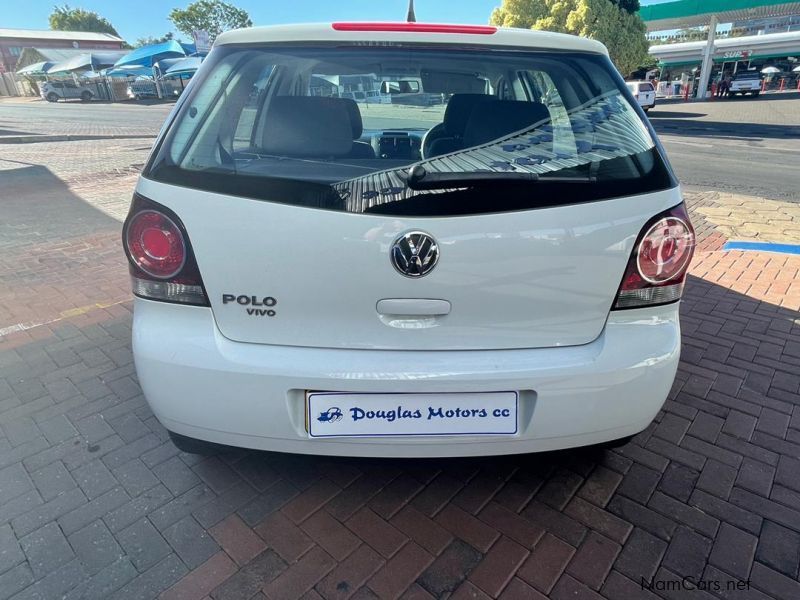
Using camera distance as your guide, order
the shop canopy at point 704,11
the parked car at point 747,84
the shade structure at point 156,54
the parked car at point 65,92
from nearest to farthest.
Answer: the shop canopy at point 704,11 < the shade structure at point 156,54 < the parked car at point 747,84 < the parked car at point 65,92

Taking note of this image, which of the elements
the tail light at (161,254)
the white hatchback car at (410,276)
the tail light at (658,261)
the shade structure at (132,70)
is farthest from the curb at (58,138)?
the shade structure at (132,70)

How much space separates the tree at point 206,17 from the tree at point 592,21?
4730cm

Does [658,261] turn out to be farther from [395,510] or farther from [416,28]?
[395,510]

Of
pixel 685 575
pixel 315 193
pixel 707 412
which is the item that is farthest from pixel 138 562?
pixel 707 412

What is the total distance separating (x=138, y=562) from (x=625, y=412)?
1663mm

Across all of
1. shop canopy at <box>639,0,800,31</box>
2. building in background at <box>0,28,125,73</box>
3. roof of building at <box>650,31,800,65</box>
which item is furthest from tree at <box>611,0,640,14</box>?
building in background at <box>0,28,125,73</box>

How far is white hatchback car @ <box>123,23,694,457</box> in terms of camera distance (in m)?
1.50

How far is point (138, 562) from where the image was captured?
171 cm

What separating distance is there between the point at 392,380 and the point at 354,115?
1.15 m

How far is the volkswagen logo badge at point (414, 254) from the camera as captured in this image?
1.47m

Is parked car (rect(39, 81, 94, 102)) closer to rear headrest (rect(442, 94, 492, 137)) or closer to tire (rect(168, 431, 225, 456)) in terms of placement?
rear headrest (rect(442, 94, 492, 137))

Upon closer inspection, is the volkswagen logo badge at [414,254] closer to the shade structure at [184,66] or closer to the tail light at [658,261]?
the tail light at [658,261]

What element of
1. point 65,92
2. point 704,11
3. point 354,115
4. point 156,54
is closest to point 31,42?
point 65,92

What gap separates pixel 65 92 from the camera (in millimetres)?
37688
